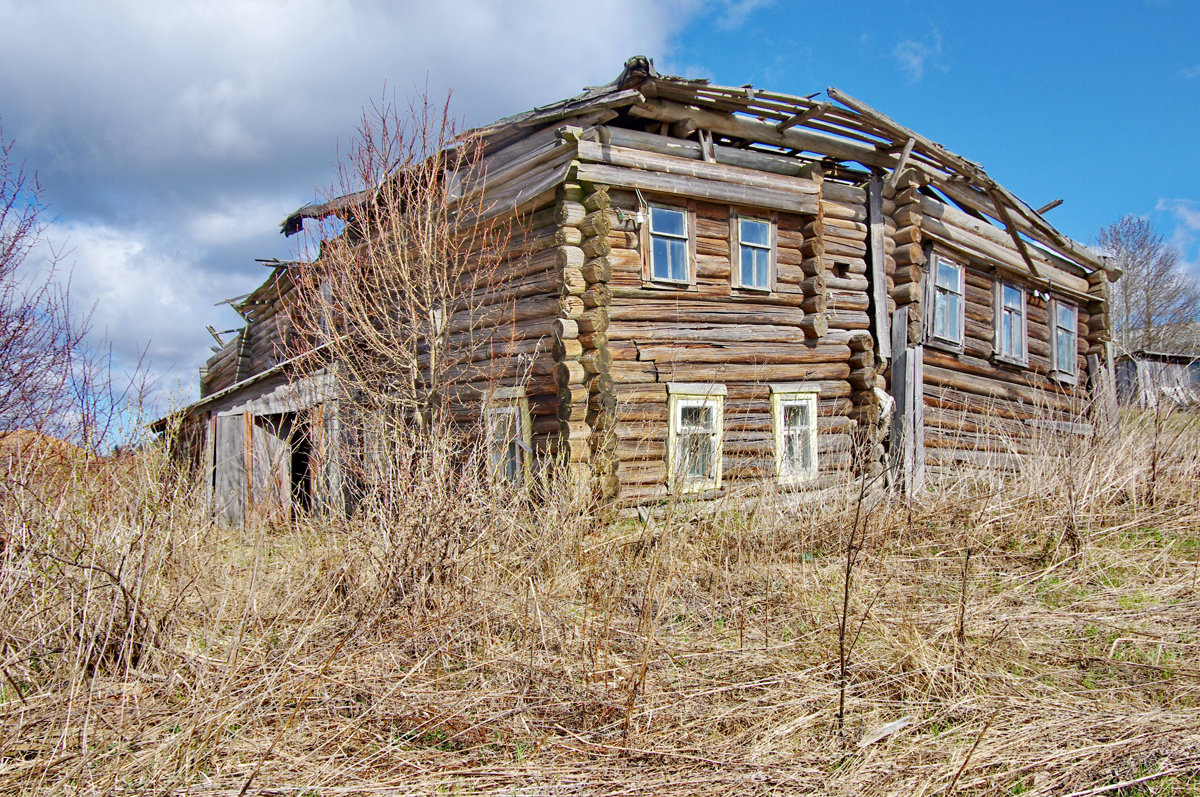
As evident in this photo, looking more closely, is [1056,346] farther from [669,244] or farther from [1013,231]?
[669,244]

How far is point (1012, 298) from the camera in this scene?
1490cm

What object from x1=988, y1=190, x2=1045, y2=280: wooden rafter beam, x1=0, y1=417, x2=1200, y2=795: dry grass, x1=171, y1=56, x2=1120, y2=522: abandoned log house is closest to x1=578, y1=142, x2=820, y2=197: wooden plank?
x1=171, y1=56, x2=1120, y2=522: abandoned log house

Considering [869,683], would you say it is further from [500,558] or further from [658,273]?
[658,273]

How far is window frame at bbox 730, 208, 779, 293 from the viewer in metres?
10.5

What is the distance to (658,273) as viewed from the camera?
9.94 meters

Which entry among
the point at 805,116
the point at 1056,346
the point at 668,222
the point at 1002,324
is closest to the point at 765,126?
the point at 805,116

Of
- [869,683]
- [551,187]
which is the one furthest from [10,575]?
[551,187]

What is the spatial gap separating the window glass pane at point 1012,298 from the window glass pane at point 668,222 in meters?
8.32

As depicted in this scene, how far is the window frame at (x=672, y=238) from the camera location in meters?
9.76

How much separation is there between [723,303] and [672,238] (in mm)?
1202

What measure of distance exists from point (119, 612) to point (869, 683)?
424 cm

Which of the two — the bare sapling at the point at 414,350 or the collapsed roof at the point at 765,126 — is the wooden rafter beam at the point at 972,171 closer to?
the collapsed roof at the point at 765,126

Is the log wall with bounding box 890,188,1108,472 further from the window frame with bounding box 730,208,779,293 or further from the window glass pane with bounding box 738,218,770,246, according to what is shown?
the window glass pane with bounding box 738,218,770,246

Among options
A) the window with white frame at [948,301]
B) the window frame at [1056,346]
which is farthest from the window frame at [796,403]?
the window frame at [1056,346]
